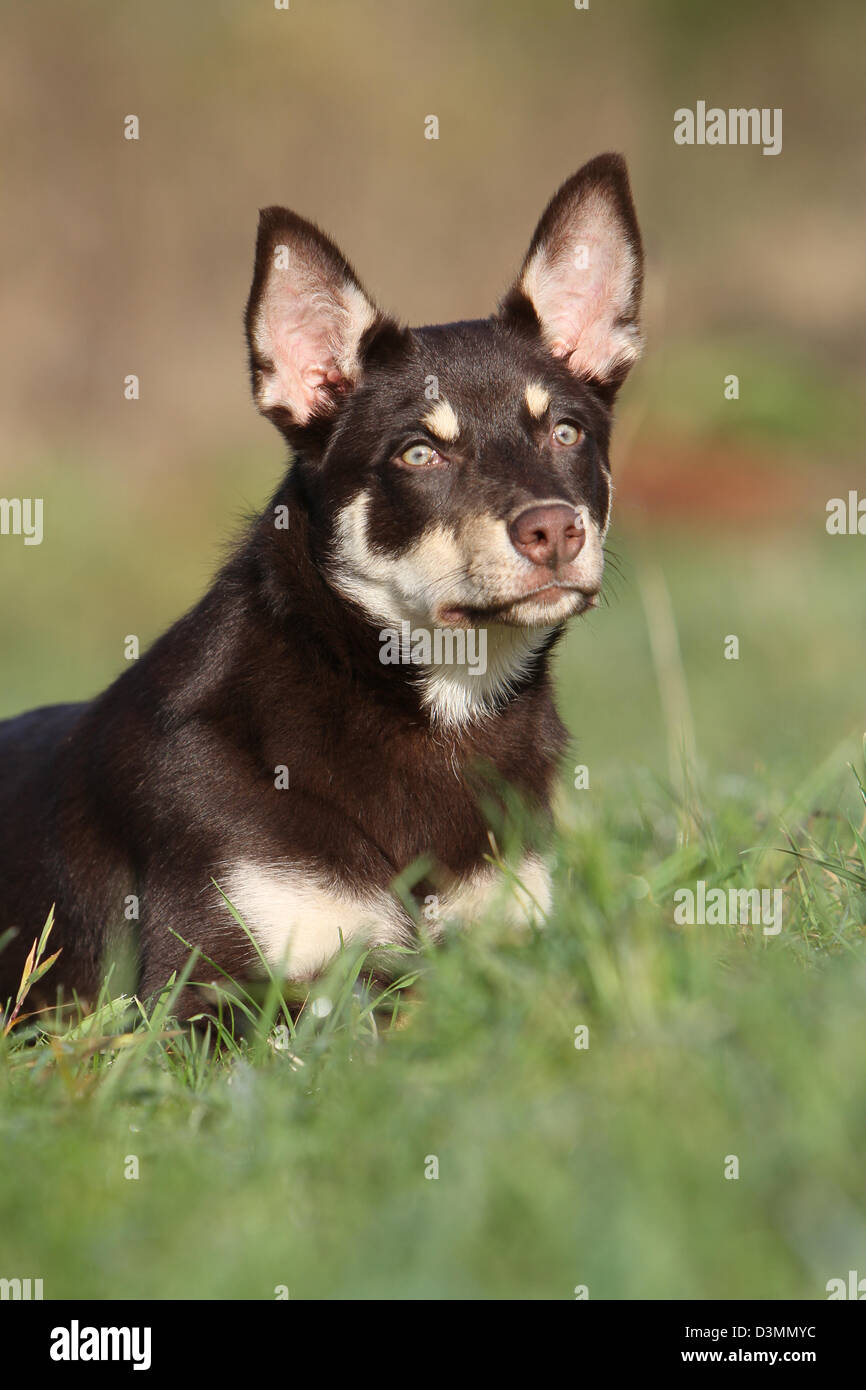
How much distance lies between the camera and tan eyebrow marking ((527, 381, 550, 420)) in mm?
3961

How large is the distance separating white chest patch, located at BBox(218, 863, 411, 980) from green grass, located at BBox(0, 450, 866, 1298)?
249 millimetres

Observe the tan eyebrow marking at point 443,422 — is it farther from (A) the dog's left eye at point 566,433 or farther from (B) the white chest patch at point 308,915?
(B) the white chest patch at point 308,915

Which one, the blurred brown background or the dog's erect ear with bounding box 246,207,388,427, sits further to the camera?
the blurred brown background

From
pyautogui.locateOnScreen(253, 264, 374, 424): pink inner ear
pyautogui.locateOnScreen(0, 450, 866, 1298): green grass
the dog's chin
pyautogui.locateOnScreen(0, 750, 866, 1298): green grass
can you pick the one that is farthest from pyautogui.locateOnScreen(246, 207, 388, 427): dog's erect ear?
pyautogui.locateOnScreen(0, 750, 866, 1298): green grass

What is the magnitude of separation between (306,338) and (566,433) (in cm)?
77

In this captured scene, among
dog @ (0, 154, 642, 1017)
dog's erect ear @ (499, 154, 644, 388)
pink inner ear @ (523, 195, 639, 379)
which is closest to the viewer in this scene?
dog @ (0, 154, 642, 1017)

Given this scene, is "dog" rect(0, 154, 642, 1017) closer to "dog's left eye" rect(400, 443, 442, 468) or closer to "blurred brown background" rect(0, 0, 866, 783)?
"dog's left eye" rect(400, 443, 442, 468)

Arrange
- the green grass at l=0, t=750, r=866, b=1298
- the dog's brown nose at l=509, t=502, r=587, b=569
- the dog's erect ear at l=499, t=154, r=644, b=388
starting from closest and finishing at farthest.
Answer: the green grass at l=0, t=750, r=866, b=1298
the dog's brown nose at l=509, t=502, r=587, b=569
the dog's erect ear at l=499, t=154, r=644, b=388

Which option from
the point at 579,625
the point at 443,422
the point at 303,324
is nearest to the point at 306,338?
the point at 303,324

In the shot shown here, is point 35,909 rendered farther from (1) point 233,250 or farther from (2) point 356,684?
(1) point 233,250

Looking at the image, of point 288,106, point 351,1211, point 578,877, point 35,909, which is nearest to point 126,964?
point 35,909

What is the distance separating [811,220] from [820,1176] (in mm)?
24963

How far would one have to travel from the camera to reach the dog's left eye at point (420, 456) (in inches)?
151

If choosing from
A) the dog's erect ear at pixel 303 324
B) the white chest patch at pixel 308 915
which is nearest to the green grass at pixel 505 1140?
the white chest patch at pixel 308 915
